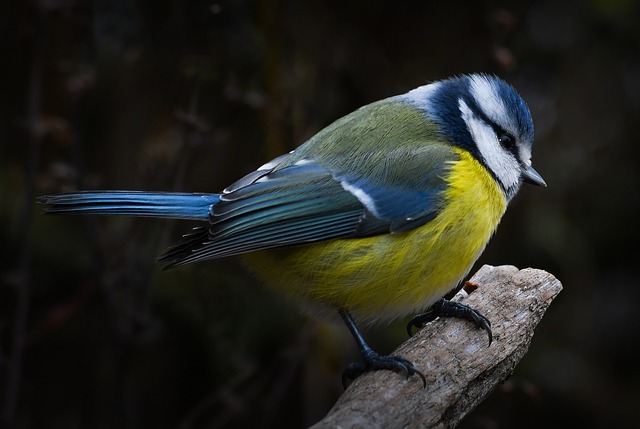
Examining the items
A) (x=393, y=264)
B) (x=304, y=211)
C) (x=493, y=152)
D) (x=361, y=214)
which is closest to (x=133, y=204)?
(x=304, y=211)

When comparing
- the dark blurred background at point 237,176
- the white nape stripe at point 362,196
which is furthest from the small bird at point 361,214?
the dark blurred background at point 237,176

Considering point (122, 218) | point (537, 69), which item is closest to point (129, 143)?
point (122, 218)

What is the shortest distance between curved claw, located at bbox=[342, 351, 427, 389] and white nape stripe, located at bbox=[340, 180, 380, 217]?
0.48m

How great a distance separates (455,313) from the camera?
2.88m

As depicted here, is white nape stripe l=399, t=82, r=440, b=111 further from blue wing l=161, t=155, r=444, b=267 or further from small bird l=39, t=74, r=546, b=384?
blue wing l=161, t=155, r=444, b=267

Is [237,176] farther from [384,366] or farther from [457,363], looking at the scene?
[457,363]

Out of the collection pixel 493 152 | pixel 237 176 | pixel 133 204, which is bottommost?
pixel 493 152

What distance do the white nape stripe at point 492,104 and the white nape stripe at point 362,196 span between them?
59 centimetres

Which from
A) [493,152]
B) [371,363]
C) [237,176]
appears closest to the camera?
[371,363]

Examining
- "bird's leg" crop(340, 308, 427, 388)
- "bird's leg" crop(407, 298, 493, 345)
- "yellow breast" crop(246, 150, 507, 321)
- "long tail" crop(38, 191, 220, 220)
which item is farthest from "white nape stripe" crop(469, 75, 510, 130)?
"long tail" crop(38, 191, 220, 220)

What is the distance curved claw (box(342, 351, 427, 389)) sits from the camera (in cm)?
254

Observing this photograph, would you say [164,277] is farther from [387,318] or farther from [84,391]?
[387,318]

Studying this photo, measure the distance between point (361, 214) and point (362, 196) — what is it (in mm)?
74

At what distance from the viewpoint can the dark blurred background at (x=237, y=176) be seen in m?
3.54
